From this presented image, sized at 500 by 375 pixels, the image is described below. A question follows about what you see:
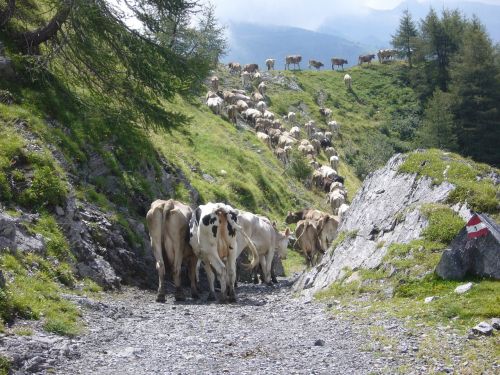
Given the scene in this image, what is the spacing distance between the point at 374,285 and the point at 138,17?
560 inches

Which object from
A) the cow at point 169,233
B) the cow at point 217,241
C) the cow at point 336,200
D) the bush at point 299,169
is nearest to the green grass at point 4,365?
the cow at point 169,233

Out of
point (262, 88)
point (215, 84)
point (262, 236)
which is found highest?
point (262, 88)

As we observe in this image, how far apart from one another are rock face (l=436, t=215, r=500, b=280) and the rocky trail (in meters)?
1.95

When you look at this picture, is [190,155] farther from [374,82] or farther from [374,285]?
[374,82]

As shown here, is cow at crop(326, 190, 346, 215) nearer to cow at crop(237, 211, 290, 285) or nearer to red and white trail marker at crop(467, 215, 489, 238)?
cow at crop(237, 211, 290, 285)

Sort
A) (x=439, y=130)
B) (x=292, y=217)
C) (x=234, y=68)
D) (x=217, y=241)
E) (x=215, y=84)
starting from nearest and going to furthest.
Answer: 1. (x=217, y=241)
2. (x=292, y=217)
3. (x=439, y=130)
4. (x=215, y=84)
5. (x=234, y=68)

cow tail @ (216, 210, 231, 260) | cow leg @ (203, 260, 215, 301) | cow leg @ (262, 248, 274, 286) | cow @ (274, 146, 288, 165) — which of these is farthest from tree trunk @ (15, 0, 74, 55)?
cow @ (274, 146, 288, 165)

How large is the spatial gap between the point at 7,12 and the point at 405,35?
302 ft

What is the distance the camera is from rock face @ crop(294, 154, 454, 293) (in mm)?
13789

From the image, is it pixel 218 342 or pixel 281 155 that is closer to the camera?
pixel 218 342

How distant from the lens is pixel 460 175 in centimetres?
1450

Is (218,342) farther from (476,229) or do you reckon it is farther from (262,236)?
(262,236)

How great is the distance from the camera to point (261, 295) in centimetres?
1731

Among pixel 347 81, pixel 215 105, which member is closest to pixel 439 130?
pixel 215 105
